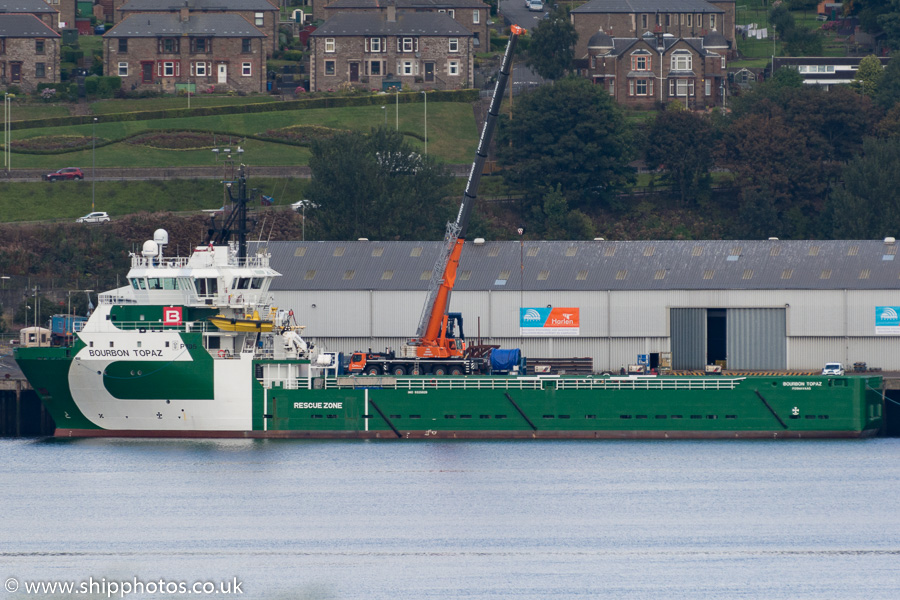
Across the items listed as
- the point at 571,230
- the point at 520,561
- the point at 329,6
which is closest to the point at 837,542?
the point at 520,561

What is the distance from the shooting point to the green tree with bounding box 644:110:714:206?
10869 centimetres

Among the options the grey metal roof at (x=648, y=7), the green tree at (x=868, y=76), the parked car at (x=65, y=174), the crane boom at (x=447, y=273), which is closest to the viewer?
the crane boom at (x=447, y=273)

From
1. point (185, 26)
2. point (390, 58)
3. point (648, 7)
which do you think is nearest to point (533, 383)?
point (390, 58)

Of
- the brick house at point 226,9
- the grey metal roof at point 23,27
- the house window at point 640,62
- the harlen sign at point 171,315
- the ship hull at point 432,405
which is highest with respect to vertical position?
the brick house at point 226,9

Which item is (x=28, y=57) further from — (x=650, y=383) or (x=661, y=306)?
(x=650, y=383)

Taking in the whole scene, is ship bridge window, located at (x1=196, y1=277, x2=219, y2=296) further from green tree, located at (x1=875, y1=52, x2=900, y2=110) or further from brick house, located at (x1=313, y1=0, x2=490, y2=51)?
brick house, located at (x1=313, y1=0, x2=490, y2=51)

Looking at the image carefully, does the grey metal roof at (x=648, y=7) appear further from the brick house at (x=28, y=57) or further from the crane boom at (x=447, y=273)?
the crane boom at (x=447, y=273)

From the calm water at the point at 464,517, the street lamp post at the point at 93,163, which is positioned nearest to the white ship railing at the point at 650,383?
the calm water at the point at 464,517

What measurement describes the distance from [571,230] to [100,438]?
45968 millimetres

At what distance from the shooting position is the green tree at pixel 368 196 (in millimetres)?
94750

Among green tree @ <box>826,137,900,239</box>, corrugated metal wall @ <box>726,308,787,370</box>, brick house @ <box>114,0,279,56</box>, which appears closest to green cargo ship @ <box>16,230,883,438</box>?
corrugated metal wall @ <box>726,308,787,370</box>

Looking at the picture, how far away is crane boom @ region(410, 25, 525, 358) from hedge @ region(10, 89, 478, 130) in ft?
189
